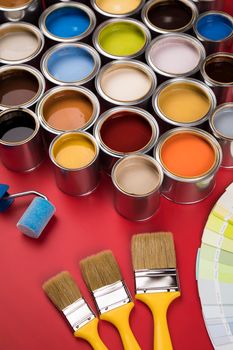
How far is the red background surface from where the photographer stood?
1831 mm

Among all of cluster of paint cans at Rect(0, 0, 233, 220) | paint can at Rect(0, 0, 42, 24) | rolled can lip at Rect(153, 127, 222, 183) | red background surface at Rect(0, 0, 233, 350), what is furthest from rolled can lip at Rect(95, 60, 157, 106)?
paint can at Rect(0, 0, 42, 24)

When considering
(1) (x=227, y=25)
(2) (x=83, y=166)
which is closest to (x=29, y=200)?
(2) (x=83, y=166)

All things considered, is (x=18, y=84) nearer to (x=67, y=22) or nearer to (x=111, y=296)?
(x=67, y=22)

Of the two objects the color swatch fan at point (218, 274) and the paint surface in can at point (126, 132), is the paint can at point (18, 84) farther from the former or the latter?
the color swatch fan at point (218, 274)

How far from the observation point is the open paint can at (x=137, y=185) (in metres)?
1.95

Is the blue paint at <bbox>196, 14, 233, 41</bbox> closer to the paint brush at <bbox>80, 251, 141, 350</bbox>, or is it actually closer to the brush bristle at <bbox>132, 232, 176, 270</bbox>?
the brush bristle at <bbox>132, 232, 176, 270</bbox>

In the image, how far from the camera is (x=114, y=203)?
2.08m

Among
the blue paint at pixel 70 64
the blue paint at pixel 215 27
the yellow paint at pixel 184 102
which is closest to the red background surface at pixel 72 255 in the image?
the yellow paint at pixel 184 102

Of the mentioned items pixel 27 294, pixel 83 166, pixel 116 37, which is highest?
pixel 116 37

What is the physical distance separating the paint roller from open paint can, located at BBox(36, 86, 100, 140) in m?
0.26

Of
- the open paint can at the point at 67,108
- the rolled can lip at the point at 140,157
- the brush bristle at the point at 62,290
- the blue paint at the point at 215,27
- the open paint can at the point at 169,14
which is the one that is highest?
the open paint can at the point at 169,14

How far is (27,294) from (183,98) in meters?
0.90

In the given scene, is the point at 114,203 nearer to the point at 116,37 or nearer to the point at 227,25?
the point at 116,37

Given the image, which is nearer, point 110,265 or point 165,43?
point 110,265
